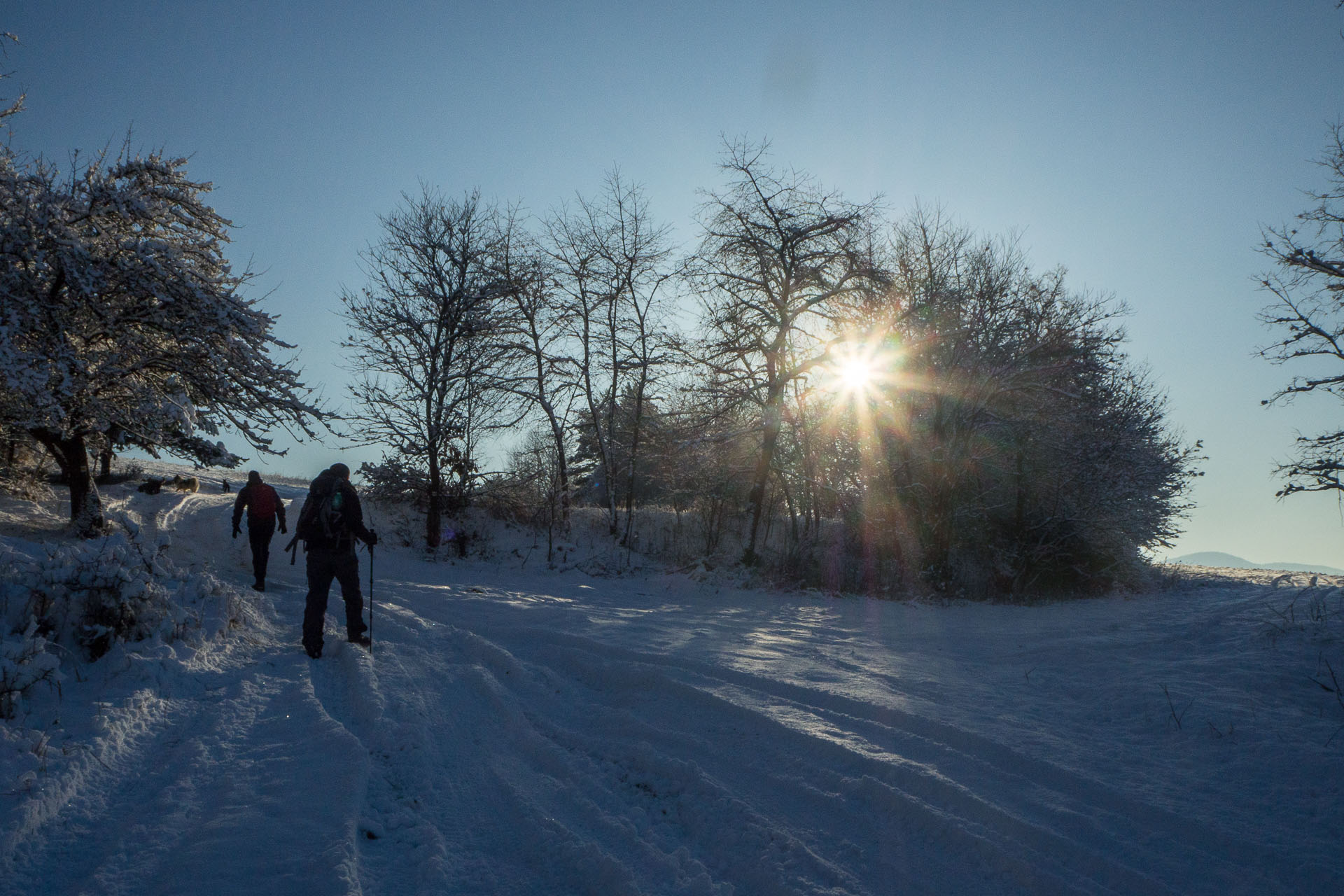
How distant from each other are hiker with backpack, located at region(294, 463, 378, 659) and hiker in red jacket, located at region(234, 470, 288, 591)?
13.9ft

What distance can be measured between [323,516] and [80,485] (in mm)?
9179

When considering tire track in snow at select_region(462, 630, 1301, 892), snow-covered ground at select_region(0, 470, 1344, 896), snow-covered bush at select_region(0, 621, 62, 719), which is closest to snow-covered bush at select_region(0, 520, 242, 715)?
snow-covered bush at select_region(0, 621, 62, 719)

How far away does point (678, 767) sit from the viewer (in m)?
4.46

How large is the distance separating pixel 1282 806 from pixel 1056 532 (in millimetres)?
14511

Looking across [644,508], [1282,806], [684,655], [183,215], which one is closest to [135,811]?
[684,655]

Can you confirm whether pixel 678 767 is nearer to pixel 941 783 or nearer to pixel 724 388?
pixel 941 783

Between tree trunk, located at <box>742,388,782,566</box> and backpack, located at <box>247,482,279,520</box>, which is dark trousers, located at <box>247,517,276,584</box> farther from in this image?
tree trunk, located at <box>742,388,782,566</box>

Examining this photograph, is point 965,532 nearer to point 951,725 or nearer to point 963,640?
point 963,640

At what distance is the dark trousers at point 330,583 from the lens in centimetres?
710

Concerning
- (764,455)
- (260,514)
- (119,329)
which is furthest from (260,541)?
(764,455)

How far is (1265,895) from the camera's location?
3.19m

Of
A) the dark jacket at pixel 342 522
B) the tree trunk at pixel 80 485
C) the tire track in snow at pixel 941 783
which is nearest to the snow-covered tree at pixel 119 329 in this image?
the tree trunk at pixel 80 485

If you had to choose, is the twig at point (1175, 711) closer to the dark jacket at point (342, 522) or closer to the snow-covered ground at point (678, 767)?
the snow-covered ground at point (678, 767)

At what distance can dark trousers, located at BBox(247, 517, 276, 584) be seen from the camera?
1118 cm
